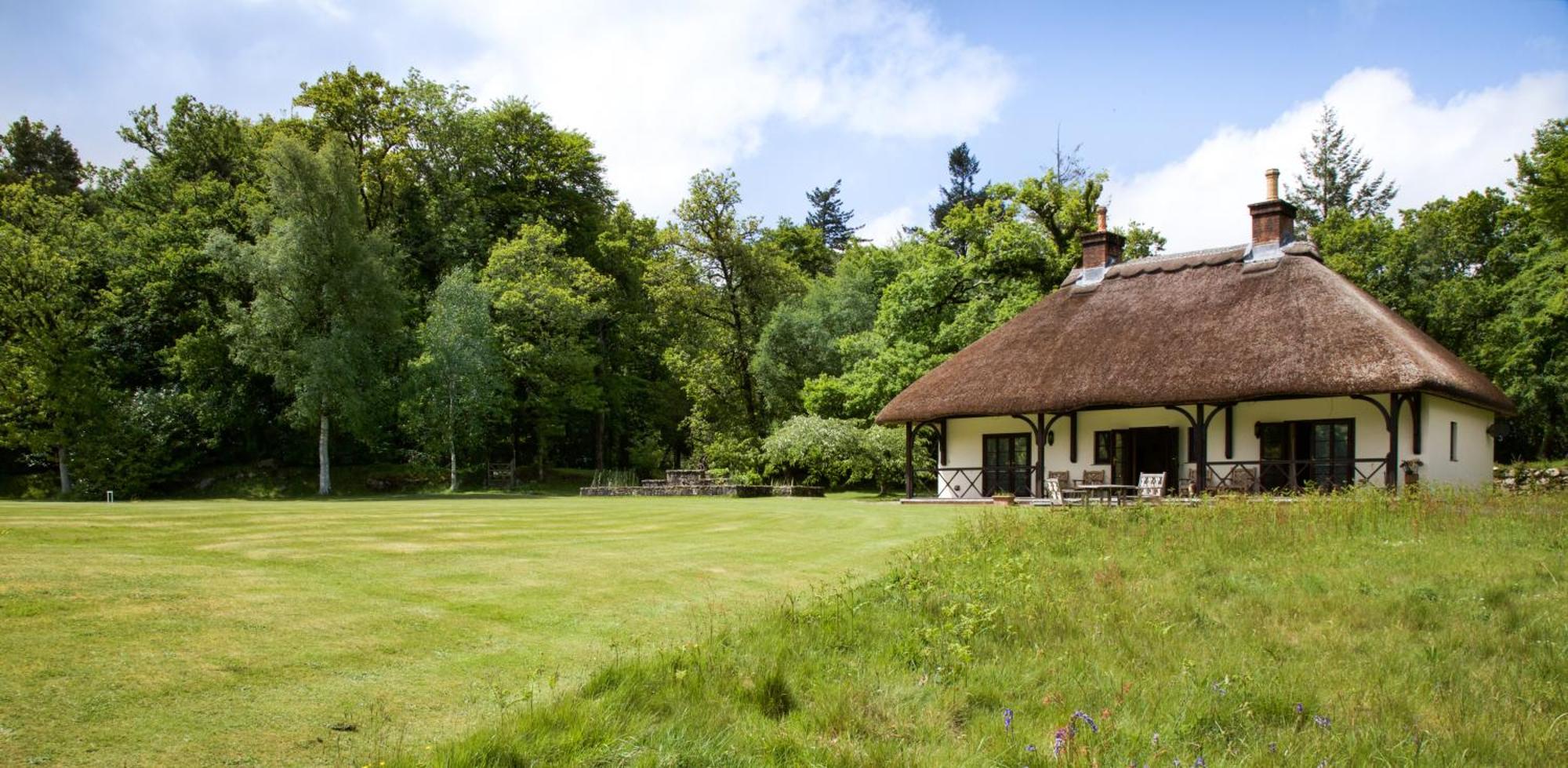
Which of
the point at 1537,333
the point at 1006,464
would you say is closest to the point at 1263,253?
the point at 1006,464

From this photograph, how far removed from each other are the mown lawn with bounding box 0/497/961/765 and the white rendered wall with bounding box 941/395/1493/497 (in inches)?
535

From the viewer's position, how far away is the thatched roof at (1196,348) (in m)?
18.5

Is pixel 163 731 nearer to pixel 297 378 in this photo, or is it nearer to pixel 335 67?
pixel 297 378

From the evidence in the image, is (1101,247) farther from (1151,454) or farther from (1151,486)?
(1151,486)

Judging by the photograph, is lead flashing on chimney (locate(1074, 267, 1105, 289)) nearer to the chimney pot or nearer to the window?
the chimney pot


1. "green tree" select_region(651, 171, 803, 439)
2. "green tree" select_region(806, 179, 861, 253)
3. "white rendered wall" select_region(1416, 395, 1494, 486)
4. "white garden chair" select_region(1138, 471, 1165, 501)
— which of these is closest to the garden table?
"white garden chair" select_region(1138, 471, 1165, 501)

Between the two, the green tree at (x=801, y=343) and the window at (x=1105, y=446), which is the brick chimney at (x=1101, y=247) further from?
the green tree at (x=801, y=343)

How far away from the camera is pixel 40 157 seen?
45.0m

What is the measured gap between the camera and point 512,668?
501cm

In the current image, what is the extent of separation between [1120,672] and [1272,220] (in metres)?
20.9

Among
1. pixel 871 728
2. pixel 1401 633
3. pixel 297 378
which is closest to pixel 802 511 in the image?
pixel 1401 633

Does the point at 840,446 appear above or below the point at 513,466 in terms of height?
above

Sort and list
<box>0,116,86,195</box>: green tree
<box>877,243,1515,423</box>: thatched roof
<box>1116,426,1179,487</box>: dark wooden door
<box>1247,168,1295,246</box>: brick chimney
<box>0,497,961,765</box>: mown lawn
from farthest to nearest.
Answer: <box>0,116,86,195</box>: green tree → <box>1247,168,1295,246</box>: brick chimney → <box>1116,426,1179,487</box>: dark wooden door → <box>877,243,1515,423</box>: thatched roof → <box>0,497,961,765</box>: mown lawn

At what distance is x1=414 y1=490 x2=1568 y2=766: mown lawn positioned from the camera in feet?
14.5
